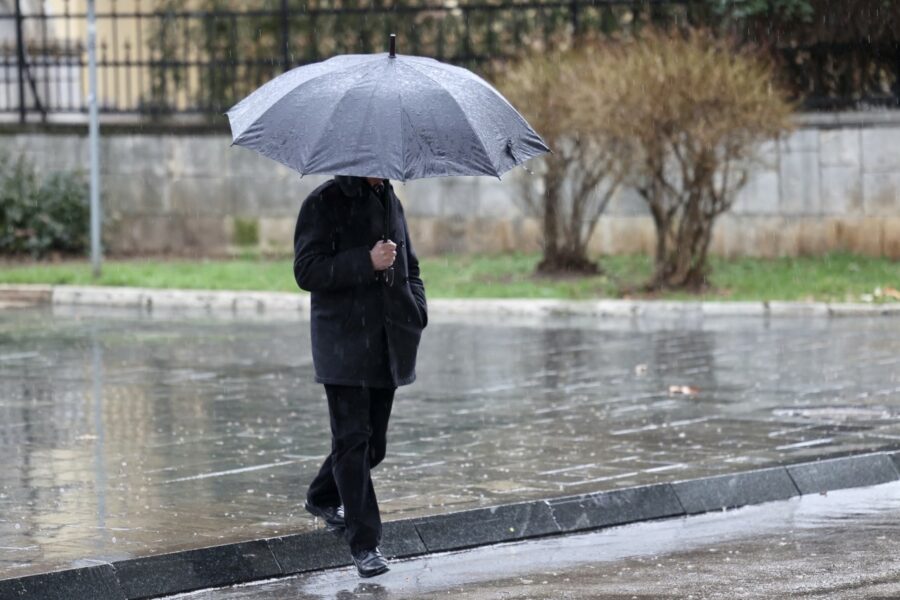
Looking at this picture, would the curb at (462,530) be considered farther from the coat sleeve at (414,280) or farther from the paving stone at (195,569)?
the coat sleeve at (414,280)

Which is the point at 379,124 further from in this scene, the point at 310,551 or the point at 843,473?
the point at 843,473

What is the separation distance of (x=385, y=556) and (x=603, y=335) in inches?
314

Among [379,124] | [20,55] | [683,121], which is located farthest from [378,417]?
[20,55]

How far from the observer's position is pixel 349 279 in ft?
21.8

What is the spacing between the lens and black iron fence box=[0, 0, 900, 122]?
65.6 ft

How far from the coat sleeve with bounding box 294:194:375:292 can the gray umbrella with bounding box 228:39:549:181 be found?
0.31 m

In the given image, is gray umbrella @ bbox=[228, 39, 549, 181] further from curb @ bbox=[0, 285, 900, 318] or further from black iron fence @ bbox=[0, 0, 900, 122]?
black iron fence @ bbox=[0, 0, 900, 122]

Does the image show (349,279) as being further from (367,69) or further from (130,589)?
(130,589)

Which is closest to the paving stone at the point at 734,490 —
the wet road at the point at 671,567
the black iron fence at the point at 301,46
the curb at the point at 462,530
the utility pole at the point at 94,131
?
the curb at the point at 462,530

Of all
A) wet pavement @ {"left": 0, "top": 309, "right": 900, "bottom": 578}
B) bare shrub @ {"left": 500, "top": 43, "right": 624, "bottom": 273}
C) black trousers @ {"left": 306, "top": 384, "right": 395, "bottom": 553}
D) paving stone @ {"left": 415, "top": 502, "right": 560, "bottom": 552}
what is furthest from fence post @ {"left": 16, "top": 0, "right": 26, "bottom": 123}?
black trousers @ {"left": 306, "top": 384, "right": 395, "bottom": 553}

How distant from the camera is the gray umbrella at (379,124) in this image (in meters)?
6.38

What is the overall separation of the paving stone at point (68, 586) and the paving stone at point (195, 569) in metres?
0.05

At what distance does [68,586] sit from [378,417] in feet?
4.37

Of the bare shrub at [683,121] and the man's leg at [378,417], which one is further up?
the bare shrub at [683,121]
